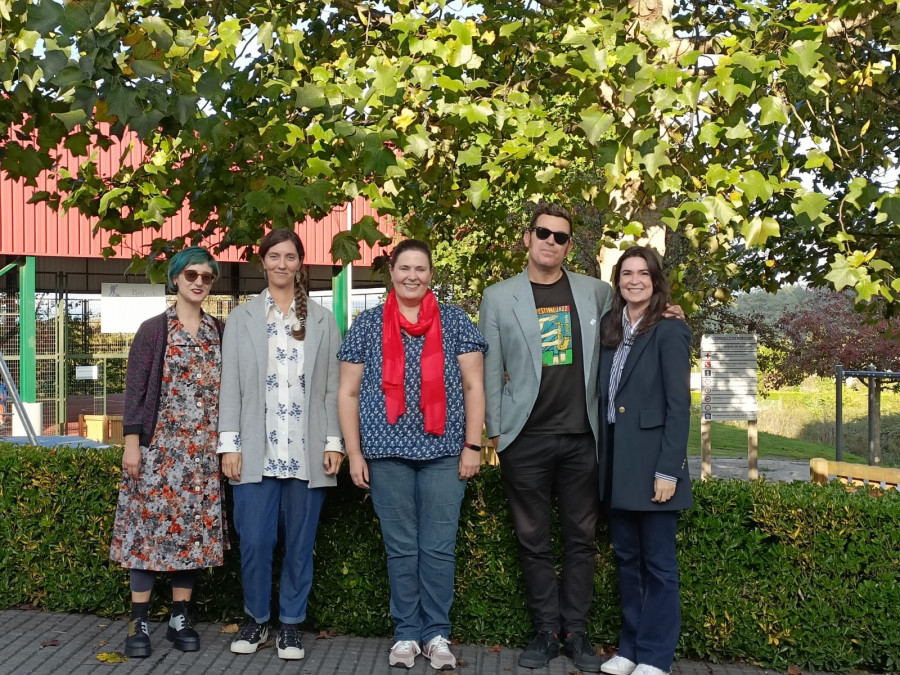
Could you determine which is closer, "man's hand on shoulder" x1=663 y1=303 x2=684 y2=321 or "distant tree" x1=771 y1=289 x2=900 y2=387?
"man's hand on shoulder" x1=663 y1=303 x2=684 y2=321

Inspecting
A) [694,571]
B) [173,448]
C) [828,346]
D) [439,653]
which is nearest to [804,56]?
[694,571]

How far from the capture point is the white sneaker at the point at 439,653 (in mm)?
4527

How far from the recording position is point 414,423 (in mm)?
4461

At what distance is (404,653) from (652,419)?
5.50 ft

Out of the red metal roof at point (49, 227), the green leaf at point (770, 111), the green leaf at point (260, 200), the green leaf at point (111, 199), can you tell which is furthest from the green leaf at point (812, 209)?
the red metal roof at point (49, 227)

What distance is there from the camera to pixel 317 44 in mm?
7254

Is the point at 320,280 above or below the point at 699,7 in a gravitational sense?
below

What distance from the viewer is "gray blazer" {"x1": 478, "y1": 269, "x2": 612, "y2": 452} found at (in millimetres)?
4500

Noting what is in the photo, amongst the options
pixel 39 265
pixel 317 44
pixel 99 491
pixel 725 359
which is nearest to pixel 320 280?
pixel 39 265

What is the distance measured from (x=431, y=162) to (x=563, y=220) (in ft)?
8.40

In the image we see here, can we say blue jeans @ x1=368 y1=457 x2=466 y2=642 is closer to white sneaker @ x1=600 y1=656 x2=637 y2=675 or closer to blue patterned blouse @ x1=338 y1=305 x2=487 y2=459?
blue patterned blouse @ x1=338 y1=305 x2=487 y2=459

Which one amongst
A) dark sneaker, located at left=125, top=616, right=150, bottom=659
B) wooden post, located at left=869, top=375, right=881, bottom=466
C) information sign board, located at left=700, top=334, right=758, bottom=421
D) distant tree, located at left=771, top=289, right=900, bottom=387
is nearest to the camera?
dark sneaker, located at left=125, top=616, right=150, bottom=659

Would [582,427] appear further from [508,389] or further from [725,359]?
[725,359]

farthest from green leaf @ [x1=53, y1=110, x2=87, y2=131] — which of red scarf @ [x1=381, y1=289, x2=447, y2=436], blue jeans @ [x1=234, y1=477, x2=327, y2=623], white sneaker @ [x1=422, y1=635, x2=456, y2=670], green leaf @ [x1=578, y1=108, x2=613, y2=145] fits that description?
white sneaker @ [x1=422, y1=635, x2=456, y2=670]
